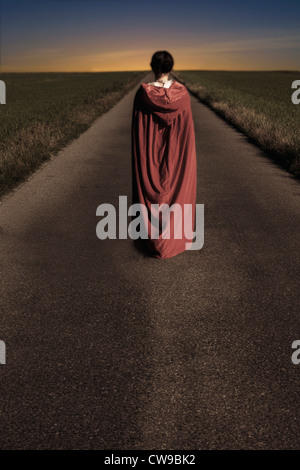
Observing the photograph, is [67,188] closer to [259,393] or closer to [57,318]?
[57,318]

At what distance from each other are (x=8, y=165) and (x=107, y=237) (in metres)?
4.55

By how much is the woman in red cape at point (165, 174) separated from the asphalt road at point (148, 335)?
27cm

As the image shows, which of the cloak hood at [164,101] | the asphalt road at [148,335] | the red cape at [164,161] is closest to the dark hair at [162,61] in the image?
the cloak hood at [164,101]

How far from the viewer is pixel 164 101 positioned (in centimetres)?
480

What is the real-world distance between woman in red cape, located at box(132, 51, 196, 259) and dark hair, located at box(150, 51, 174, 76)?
0.37m

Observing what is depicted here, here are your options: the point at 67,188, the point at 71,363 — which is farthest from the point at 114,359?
the point at 67,188

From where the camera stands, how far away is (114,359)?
10.6 ft

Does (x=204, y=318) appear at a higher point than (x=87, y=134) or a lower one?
lower

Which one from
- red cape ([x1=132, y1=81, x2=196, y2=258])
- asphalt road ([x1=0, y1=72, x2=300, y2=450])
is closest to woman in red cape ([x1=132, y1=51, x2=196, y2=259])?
red cape ([x1=132, y1=81, x2=196, y2=258])

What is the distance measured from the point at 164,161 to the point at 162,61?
44.3 inches

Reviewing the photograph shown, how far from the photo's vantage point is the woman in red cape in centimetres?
506

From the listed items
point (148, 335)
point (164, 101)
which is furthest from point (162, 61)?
point (148, 335)

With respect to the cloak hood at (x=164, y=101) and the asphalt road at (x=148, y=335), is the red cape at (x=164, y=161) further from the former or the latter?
the asphalt road at (x=148, y=335)

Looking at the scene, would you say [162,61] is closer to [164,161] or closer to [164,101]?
[164,101]
